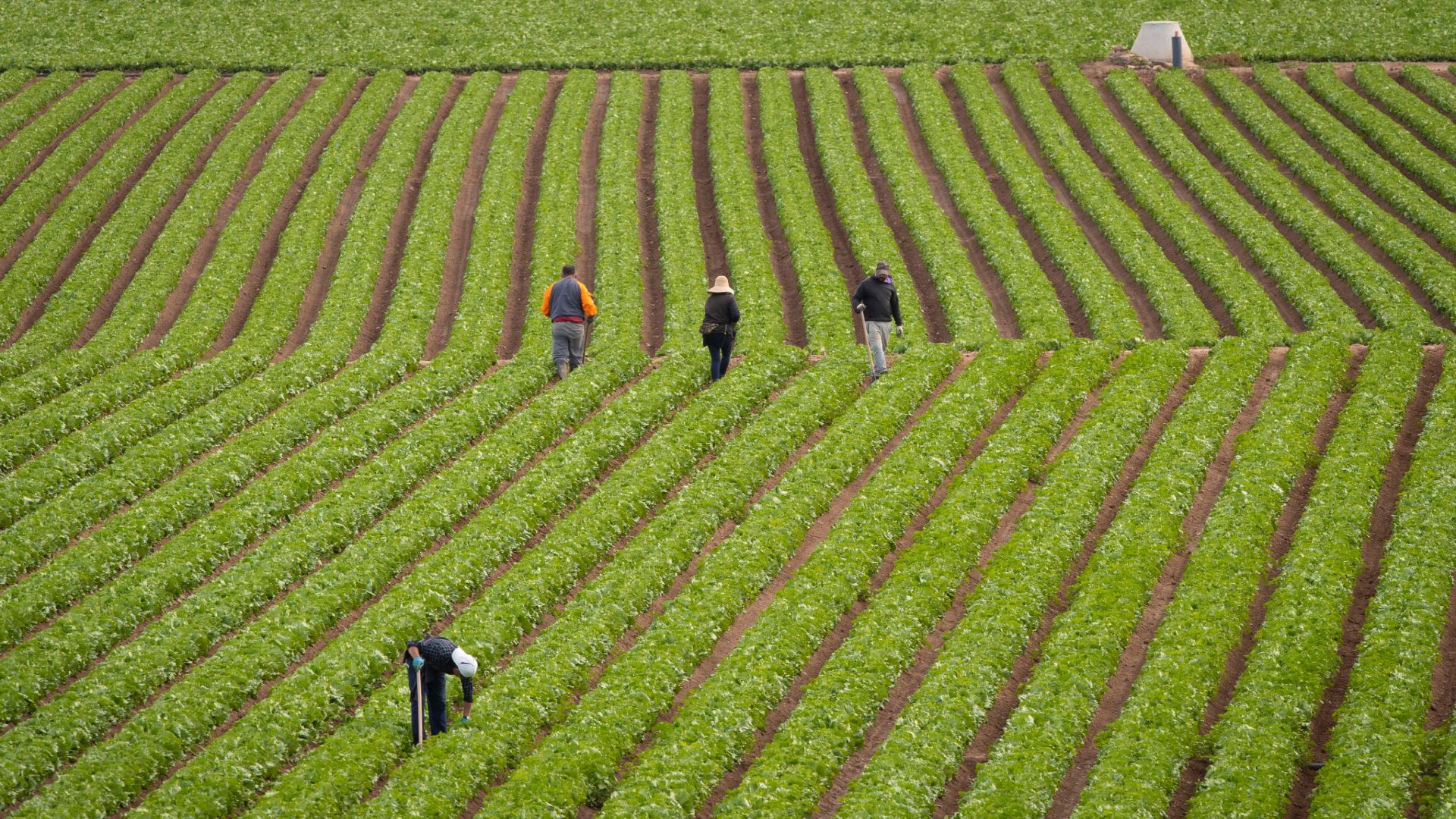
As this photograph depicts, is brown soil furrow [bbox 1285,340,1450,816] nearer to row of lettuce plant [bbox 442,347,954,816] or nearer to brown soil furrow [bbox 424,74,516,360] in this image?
row of lettuce plant [bbox 442,347,954,816]

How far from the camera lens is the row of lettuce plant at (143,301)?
28.8m

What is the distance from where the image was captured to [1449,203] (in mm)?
41344

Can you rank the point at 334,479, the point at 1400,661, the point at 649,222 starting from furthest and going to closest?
the point at 649,222 → the point at 334,479 → the point at 1400,661

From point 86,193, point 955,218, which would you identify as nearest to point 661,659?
point 955,218

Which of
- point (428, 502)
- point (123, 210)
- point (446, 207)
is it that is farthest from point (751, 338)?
point (123, 210)

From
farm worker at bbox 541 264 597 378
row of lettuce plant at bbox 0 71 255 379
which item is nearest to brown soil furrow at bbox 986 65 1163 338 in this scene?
farm worker at bbox 541 264 597 378

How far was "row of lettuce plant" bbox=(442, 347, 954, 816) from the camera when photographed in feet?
57.4

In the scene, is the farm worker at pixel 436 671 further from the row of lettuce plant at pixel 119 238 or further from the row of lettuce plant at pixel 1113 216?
the row of lettuce plant at pixel 1113 216

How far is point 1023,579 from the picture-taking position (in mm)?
→ 22312

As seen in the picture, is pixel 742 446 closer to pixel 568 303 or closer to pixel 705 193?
pixel 568 303

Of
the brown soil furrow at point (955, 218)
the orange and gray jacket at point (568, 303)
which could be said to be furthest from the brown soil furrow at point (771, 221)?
the orange and gray jacket at point (568, 303)

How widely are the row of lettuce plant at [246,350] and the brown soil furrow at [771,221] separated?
43.7ft

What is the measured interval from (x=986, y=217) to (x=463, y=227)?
647 inches

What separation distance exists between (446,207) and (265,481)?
59.6 ft
